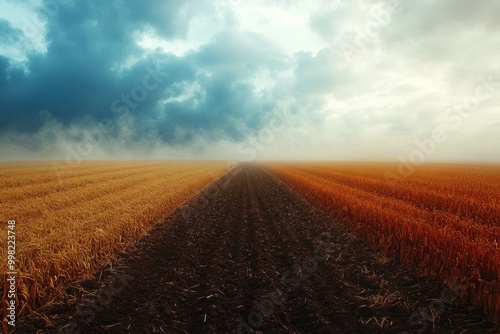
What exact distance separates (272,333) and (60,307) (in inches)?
154

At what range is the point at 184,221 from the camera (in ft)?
38.3

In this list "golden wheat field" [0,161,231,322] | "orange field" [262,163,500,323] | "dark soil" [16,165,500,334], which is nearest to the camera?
"dark soil" [16,165,500,334]

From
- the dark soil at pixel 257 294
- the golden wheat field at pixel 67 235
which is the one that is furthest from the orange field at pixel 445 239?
the golden wheat field at pixel 67 235

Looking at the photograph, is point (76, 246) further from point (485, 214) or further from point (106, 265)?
point (485, 214)

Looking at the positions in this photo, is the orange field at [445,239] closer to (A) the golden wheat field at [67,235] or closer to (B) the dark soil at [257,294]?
(B) the dark soil at [257,294]

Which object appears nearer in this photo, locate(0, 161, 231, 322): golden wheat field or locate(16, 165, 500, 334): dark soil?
locate(16, 165, 500, 334): dark soil

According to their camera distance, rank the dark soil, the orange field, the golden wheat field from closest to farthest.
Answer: the dark soil, the orange field, the golden wheat field

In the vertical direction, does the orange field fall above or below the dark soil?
above

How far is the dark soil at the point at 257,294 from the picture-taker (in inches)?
167

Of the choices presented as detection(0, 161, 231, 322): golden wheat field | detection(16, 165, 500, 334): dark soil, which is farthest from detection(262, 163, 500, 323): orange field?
detection(0, 161, 231, 322): golden wheat field

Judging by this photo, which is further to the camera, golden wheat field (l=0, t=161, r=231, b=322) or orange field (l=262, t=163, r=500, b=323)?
golden wheat field (l=0, t=161, r=231, b=322)

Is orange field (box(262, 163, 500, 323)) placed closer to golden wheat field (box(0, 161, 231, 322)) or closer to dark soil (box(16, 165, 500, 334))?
dark soil (box(16, 165, 500, 334))

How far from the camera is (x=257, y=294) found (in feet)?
17.3

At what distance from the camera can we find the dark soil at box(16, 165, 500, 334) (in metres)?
4.25
